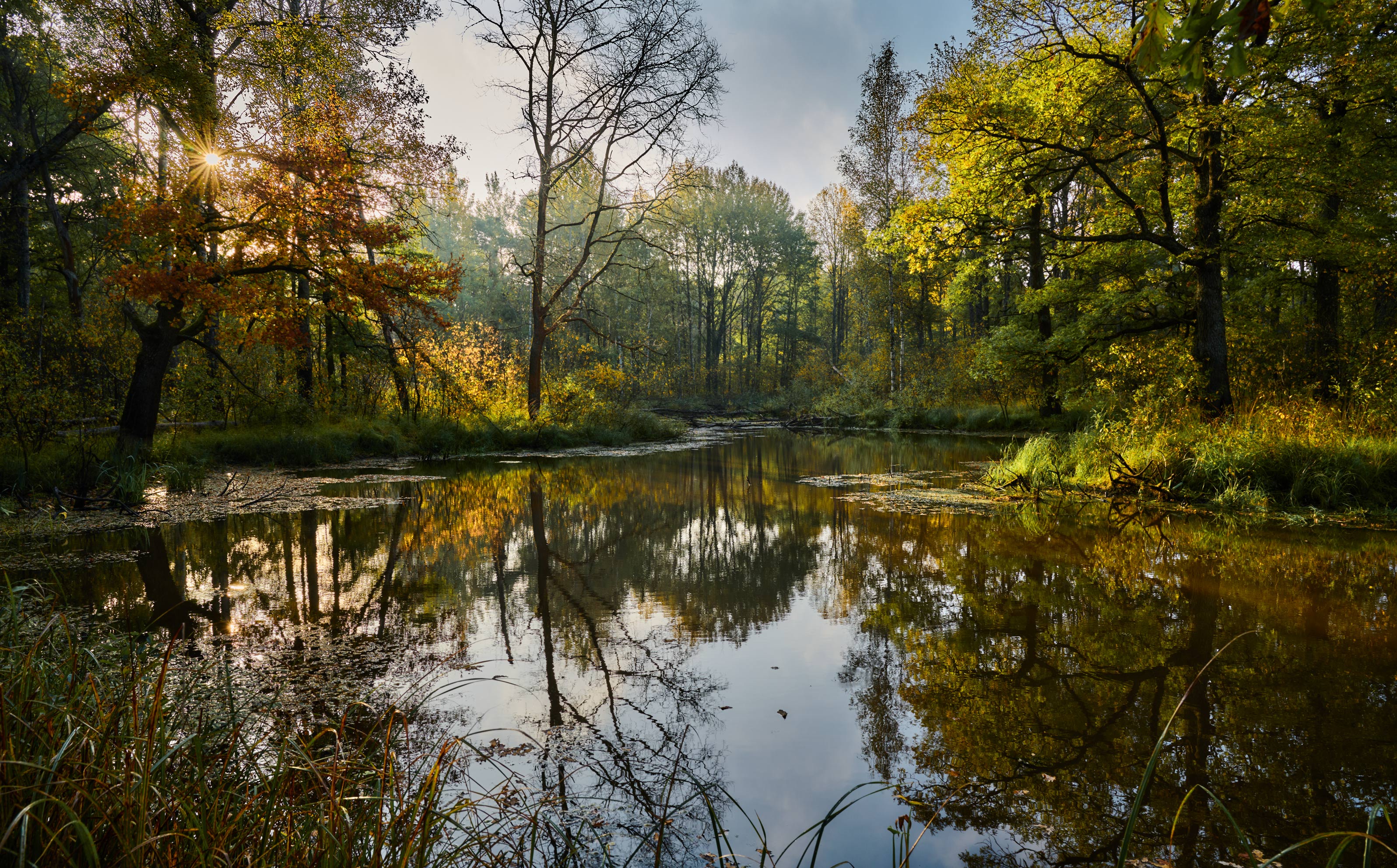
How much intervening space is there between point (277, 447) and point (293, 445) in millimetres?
248

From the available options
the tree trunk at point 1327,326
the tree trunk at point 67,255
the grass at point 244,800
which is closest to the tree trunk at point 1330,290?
the tree trunk at point 1327,326

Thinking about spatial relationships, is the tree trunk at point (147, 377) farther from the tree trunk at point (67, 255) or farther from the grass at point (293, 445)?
the tree trunk at point (67, 255)

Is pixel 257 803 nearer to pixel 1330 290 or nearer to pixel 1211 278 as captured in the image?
pixel 1211 278

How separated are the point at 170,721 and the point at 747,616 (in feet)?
10.8

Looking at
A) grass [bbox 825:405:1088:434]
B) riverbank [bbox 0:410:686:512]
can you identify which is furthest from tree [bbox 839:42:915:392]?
riverbank [bbox 0:410:686:512]

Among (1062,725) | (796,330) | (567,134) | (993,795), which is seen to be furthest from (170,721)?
(796,330)

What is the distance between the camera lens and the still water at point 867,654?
241cm

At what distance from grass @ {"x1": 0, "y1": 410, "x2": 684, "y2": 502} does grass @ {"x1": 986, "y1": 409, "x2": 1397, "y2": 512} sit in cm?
1112

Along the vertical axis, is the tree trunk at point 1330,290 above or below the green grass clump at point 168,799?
above

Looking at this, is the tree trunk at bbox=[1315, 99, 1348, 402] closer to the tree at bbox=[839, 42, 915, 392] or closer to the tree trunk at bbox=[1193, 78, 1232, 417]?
the tree trunk at bbox=[1193, 78, 1232, 417]

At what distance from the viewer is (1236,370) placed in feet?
34.2

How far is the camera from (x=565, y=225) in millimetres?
14062

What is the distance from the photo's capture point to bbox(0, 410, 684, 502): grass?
24.8ft

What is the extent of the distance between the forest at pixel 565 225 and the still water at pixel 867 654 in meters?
2.44
